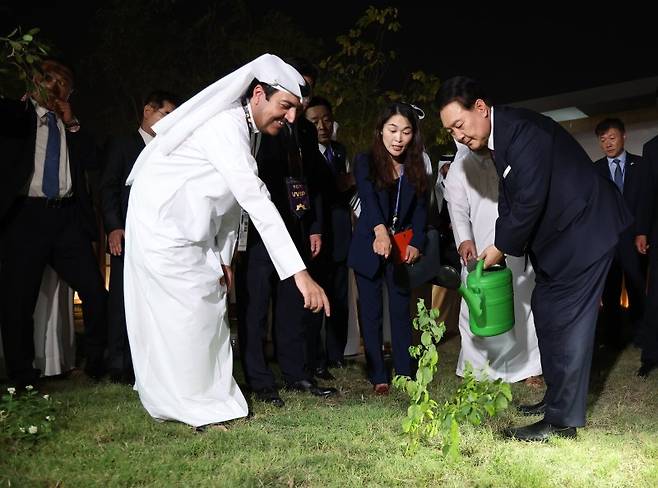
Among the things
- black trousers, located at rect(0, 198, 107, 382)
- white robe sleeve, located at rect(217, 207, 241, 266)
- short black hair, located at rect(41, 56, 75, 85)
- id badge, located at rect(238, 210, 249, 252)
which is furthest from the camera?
short black hair, located at rect(41, 56, 75, 85)

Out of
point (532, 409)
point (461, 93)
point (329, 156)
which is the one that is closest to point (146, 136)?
point (329, 156)

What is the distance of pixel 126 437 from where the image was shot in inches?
157

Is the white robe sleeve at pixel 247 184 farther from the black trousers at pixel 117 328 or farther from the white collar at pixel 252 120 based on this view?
the black trousers at pixel 117 328

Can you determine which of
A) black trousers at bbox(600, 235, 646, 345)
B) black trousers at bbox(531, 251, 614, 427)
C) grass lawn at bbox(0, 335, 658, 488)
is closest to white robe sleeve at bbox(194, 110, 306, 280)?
grass lawn at bbox(0, 335, 658, 488)

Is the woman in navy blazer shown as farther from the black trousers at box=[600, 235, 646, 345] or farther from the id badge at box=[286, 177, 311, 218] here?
the black trousers at box=[600, 235, 646, 345]

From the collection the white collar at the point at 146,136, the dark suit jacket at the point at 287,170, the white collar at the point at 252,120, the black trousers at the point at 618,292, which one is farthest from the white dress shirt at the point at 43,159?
the black trousers at the point at 618,292

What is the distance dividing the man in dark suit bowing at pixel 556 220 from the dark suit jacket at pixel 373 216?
119 cm

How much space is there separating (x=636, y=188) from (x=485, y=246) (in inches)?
88.8

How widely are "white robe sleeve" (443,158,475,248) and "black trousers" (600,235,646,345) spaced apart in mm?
2262

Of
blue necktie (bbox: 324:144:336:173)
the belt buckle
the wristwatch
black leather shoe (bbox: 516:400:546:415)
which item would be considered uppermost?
the wristwatch

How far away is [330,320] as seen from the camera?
6.34 meters

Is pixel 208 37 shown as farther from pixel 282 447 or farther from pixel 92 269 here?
pixel 282 447

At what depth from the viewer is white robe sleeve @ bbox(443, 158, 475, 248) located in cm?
565

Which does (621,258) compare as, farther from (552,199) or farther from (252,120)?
(252,120)
